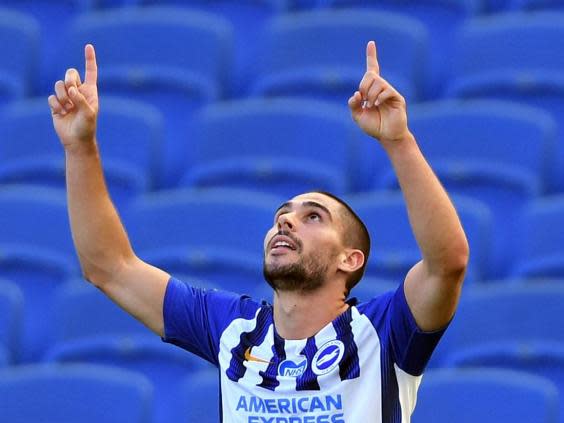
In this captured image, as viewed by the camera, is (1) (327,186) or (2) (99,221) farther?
(1) (327,186)

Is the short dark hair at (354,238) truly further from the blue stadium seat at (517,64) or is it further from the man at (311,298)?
the blue stadium seat at (517,64)

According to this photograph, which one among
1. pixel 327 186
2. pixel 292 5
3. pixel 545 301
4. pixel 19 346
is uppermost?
pixel 292 5

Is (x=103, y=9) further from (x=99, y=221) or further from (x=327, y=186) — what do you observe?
(x=99, y=221)

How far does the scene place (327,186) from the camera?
5.57 metres

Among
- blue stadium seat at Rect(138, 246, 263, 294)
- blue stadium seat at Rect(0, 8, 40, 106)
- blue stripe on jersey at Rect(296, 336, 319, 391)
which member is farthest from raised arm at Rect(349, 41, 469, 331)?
blue stadium seat at Rect(0, 8, 40, 106)

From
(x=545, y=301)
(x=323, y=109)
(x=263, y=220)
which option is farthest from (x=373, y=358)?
(x=323, y=109)

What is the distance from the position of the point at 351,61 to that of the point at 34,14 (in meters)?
1.69

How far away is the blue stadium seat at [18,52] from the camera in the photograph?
6.61 m

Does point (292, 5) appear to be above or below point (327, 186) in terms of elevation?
above

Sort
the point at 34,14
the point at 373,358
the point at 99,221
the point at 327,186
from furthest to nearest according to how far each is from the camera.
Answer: the point at 34,14, the point at 327,186, the point at 99,221, the point at 373,358

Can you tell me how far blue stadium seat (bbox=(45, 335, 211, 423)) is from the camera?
5078 millimetres

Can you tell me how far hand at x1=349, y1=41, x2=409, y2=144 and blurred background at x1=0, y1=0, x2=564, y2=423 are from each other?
4.51ft

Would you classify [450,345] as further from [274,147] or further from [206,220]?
[274,147]

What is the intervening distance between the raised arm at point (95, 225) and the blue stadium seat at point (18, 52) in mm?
2885
